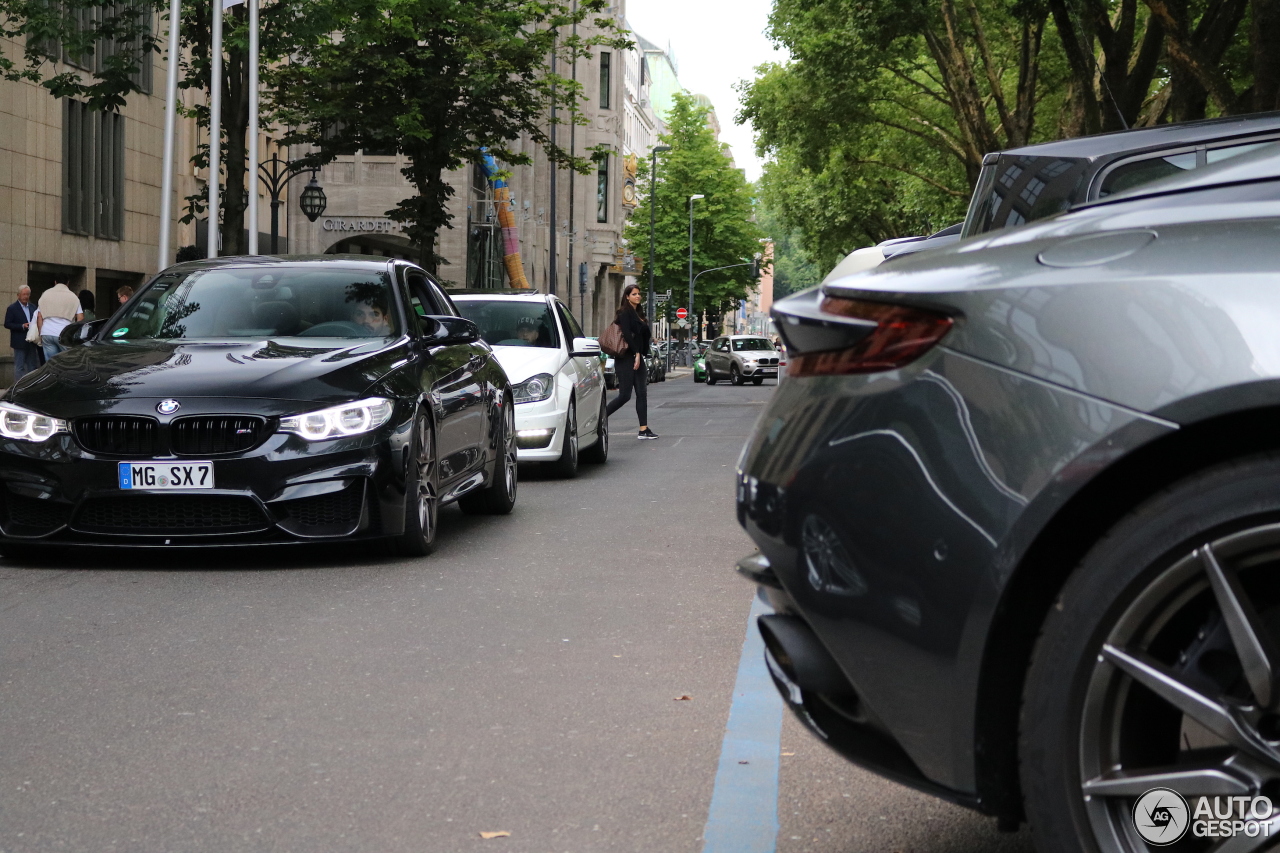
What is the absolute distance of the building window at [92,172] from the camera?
33.6m

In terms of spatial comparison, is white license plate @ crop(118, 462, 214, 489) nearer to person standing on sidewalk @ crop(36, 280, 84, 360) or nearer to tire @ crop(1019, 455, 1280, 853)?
tire @ crop(1019, 455, 1280, 853)

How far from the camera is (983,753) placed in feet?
9.09

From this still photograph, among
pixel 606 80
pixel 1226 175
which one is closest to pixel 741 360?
pixel 606 80

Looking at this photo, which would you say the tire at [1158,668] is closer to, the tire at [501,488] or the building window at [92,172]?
the tire at [501,488]

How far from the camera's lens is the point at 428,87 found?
2717cm

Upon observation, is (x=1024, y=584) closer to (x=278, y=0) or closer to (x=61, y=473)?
(x=61, y=473)

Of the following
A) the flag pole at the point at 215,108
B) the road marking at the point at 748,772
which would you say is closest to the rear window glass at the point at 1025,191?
the road marking at the point at 748,772

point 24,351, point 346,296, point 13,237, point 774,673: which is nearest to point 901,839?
point 774,673

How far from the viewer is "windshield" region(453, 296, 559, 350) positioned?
14.1 meters

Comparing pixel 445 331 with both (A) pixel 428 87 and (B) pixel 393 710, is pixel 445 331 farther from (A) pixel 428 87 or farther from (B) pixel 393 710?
(A) pixel 428 87

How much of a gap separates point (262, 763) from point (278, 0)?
794 inches

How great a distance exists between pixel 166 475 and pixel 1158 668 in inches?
230

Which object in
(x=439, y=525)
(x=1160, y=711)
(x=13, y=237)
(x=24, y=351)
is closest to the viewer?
(x=1160, y=711)

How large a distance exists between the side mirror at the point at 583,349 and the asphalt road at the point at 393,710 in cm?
528
